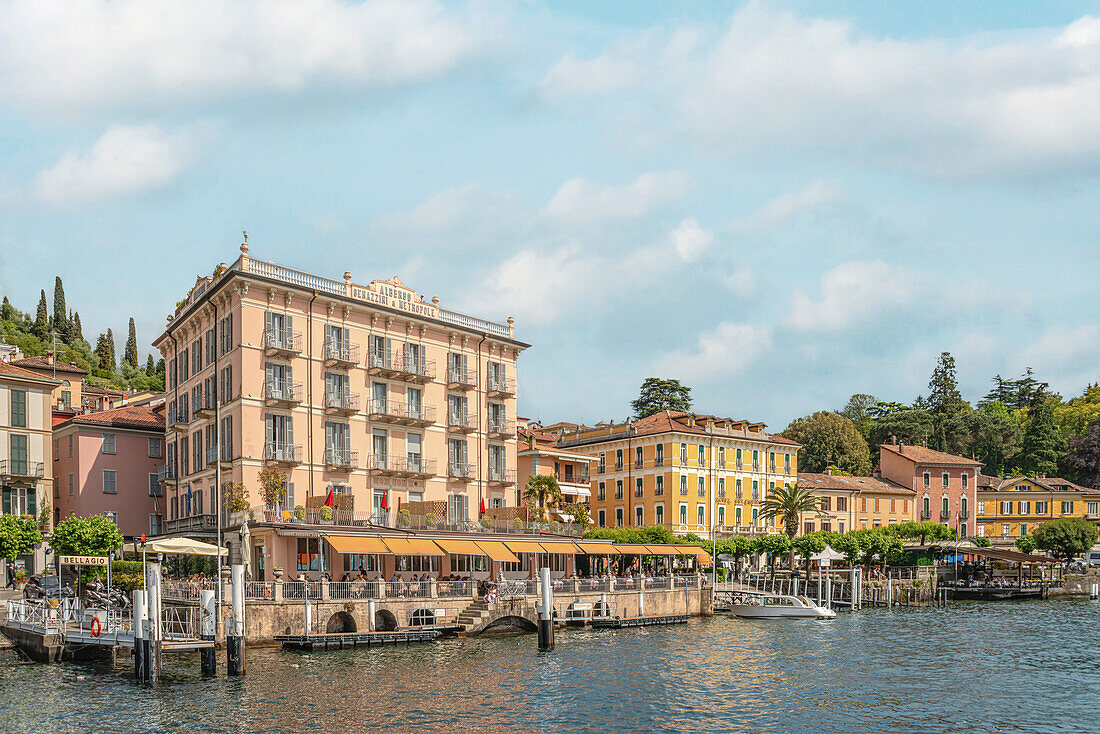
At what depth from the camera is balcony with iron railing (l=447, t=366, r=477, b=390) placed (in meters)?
71.4

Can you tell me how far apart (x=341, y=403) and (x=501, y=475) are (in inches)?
541

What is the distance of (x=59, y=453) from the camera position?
73875 millimetres

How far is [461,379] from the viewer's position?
237 feet

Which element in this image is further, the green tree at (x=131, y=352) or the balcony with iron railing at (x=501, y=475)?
the green tree at (x=131, y=352)

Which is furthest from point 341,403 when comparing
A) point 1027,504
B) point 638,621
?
point 1027,504

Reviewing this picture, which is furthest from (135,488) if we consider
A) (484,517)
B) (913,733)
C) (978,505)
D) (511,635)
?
(978,505)

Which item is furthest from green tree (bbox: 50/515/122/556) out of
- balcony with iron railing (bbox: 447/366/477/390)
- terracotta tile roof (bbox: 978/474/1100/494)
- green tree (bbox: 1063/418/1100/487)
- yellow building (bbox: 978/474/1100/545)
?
green tree (bbox: 1063/418/1100/487)

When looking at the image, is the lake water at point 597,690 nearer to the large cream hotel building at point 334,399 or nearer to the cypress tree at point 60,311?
the large cream hotel building at point 334,399

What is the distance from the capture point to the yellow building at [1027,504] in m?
128

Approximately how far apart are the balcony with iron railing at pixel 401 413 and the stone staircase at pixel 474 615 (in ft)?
54.1

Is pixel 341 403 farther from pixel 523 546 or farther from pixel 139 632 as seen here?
pixel 139 632

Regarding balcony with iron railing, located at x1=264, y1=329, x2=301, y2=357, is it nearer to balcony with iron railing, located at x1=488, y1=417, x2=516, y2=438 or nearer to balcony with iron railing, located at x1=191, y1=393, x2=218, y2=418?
balcony with iron railing, located at x1=191, y1=393, x2=218, y2=418

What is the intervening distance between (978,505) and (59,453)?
101842 mm

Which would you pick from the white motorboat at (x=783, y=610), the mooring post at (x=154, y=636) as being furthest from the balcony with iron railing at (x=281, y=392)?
the white motorboat at (x=783, y=610)
